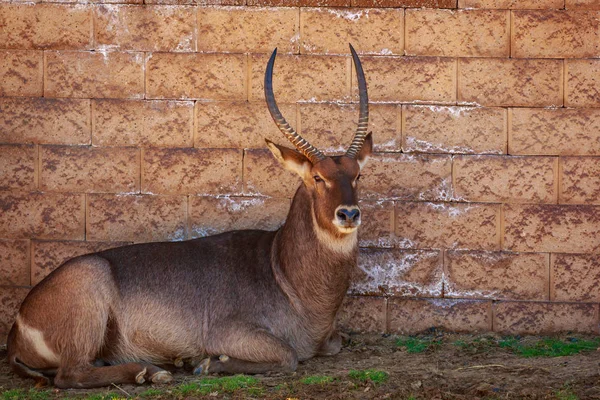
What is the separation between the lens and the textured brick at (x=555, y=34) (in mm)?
7008

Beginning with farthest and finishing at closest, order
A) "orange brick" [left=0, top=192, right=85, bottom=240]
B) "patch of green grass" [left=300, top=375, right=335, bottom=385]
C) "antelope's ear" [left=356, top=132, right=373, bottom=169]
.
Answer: "orange brick" [left=0, top=192, right=85, bottom=240]
"antelope's ear" [left=356, top=132, right=373, bottom=169]
"patch of green grass" [left=300, top=375, right=335, bottom=385]

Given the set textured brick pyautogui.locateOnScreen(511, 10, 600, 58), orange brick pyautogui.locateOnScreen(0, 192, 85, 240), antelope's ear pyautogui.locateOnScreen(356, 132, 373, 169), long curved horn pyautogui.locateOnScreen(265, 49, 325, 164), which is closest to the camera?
long curved horn pyautogui.locateOnScreen(265, 49, 325, 164)

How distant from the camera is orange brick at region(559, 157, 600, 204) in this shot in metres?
7.04

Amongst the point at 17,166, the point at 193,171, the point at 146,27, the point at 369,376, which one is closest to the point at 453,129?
the point at 193,171

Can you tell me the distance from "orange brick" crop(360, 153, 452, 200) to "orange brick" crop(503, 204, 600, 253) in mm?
548

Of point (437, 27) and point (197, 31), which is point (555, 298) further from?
point (197, 31)

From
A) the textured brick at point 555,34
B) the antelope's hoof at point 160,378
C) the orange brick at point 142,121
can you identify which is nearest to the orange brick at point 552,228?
the textured brick at point 555,34

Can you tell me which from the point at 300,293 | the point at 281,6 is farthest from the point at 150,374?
the point at 281,6

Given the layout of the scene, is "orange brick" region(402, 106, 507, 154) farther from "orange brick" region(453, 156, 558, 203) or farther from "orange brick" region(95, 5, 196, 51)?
"orange brick" region(95, 5, 196, 51)

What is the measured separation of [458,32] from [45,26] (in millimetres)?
3192

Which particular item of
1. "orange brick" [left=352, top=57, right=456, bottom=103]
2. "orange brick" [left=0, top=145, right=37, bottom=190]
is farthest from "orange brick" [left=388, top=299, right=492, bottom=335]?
"orange brick" [left=0, top=145, right=37, bottom=190]

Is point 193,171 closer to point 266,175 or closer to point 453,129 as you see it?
point 266,175

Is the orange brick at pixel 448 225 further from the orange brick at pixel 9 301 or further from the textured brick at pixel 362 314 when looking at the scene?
the orange brick at pixel 9 301

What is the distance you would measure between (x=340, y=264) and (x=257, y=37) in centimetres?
198
